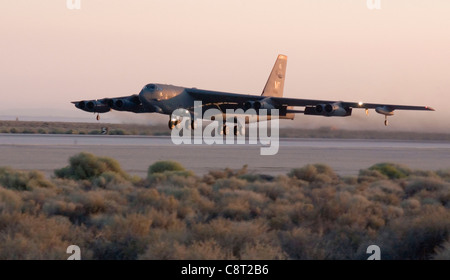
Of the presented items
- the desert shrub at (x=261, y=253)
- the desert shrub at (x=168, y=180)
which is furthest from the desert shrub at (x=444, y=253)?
the desert shrub at (x=168, y=180)

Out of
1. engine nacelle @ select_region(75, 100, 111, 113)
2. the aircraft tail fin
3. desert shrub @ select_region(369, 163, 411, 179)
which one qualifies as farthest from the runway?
the aircraft tail fin

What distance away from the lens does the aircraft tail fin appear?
59594 mm

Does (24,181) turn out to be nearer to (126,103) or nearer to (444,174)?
(444,174)

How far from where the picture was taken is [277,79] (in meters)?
61.1

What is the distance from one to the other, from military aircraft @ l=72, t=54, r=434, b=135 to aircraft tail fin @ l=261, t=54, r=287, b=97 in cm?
711

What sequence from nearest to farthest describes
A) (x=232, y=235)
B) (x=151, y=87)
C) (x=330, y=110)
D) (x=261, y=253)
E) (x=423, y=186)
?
(x=261, y=253) → (x=232, y=235) → (x=423, y=186) → (x=151, y=87) → (x=330, y=110)

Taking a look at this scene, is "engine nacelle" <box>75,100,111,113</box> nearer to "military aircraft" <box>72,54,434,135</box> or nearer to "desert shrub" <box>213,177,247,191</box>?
"military aircraft" <box>72,54,434,135</box>

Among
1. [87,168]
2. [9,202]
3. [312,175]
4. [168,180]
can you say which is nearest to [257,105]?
[312,175]

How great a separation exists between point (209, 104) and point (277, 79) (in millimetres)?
11474

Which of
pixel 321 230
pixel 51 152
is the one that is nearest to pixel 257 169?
pixel 51 152
